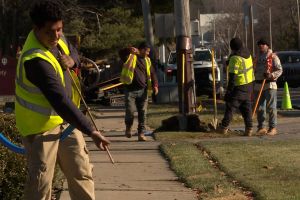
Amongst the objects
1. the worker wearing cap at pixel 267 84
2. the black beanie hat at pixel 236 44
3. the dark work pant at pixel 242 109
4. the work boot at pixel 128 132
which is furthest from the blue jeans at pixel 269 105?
the work boot at pixel 128 132

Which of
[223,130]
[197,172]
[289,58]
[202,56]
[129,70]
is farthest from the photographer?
[289,58]

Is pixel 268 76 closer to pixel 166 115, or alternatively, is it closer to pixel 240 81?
pixel 240 81

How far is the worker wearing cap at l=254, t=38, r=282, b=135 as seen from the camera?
13602mm

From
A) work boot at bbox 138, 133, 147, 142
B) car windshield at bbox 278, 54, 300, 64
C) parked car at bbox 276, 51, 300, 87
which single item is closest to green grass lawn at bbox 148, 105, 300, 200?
work boot at bbox 138, 133, 147, 142

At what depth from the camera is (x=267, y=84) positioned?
13.6 m

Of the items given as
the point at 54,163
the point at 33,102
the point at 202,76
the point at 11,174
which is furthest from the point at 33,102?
the point at 202,76

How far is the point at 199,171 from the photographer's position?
30.3 feet

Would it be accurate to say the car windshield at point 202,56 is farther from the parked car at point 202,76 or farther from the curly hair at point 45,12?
the curly hair at point 45,12

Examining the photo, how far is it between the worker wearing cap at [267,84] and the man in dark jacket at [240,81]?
0.29 metres

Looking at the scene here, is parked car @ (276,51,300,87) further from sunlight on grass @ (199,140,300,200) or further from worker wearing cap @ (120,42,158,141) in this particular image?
sunlight on grass @ (199,140,300,200)

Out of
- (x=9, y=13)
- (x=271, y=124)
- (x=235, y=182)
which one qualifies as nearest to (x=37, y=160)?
(x=235, y=182)

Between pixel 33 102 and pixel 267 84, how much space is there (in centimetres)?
886

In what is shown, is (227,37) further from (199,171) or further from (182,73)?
(199,171)

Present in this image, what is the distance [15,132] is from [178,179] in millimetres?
1998
